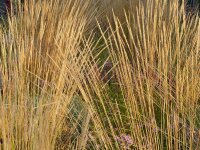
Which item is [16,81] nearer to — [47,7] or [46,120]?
[46,120]

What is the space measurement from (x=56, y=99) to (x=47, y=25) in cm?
121

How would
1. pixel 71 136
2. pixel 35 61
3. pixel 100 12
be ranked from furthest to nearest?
pixel 100 12 < pixel 35 61 < pixel 71 136

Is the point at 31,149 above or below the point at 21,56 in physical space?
below

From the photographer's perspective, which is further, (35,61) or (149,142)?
(35,61)

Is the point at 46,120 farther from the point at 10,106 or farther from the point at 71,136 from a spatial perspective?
the point at 71,136

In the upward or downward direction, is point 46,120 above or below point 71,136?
above

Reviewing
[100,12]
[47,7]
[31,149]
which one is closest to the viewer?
[31,149]

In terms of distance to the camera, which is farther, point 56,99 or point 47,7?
point 47,7

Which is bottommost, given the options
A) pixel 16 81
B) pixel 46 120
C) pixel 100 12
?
pixel 100 12

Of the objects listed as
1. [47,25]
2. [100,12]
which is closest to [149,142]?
[47,25]

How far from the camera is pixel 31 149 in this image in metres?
1.43

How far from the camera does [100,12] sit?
3.49m

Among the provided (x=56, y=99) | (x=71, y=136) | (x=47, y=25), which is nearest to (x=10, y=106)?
(x=56, y=99)

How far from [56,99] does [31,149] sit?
191 mm
